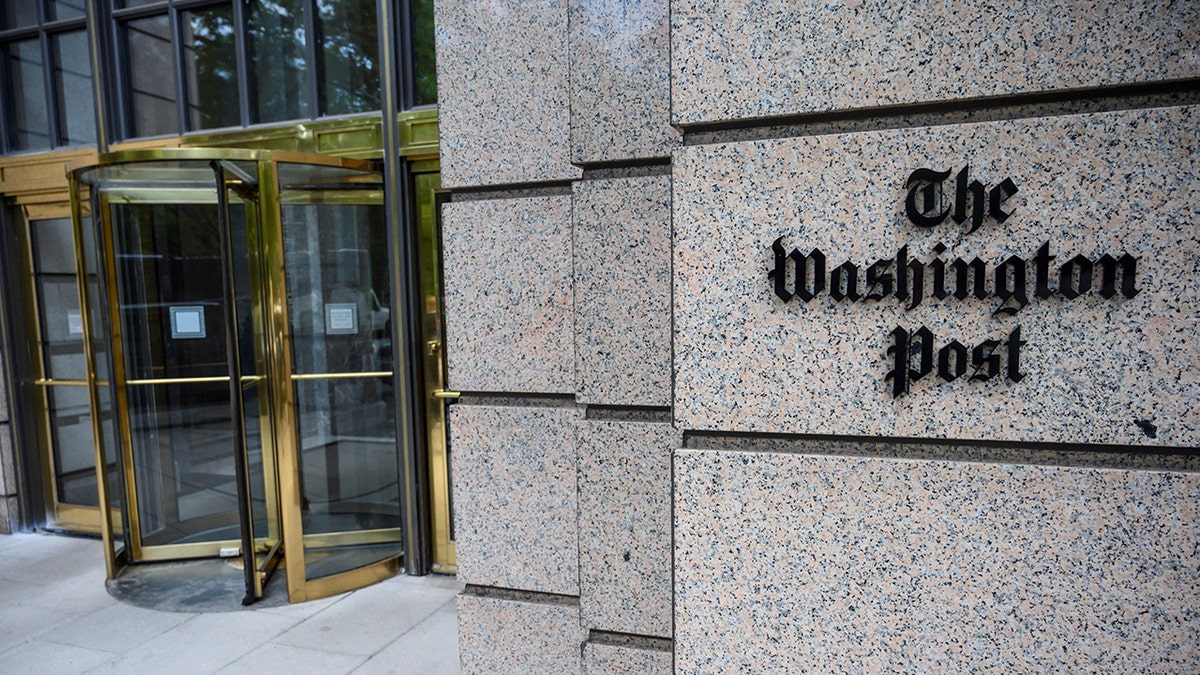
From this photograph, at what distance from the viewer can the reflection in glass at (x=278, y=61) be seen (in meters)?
5.56

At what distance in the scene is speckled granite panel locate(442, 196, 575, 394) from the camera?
2.89 m

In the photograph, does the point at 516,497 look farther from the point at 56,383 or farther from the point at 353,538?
the point at 56,383

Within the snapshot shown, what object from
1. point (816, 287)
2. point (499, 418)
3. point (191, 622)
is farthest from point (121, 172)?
point (816, 287)

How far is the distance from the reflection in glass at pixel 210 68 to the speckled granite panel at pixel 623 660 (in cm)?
513

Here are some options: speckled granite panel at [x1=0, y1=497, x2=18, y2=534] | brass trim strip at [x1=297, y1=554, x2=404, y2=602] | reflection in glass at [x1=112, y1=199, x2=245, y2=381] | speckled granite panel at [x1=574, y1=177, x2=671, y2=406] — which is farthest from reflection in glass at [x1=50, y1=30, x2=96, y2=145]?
speckled granite panel at [x1=574, y1=177, x2=671, y2=406]

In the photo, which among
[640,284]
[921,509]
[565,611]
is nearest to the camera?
[921,509]

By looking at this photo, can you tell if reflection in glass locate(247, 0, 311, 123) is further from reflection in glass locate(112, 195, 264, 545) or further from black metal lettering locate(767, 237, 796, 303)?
black metal lettering locate(767, 237, 796, 303)

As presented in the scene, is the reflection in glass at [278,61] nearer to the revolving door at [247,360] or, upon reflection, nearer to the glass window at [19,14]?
the revolving door at [247,360]

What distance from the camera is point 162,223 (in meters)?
5.59

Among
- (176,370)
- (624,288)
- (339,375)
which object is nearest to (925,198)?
(624,288)

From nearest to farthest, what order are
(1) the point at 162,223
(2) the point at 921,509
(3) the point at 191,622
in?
(2) the point at 921,509 → (3) the point at 191,622 → (1) the point at 162,223

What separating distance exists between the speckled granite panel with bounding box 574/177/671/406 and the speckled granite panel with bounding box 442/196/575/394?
0.49 metres

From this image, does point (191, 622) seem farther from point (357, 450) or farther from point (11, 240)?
point (11, 240)

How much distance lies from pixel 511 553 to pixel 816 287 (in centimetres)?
189
